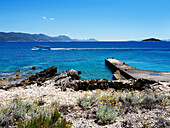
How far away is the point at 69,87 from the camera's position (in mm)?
10734

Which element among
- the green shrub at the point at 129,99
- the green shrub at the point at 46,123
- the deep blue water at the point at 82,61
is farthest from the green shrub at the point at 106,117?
the deep blue water at the point at 82,61

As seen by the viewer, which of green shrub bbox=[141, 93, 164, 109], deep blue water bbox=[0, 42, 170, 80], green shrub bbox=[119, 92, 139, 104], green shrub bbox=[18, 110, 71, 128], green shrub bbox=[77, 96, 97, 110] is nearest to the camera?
green shrub bbox=[18, 110, 71, 128]

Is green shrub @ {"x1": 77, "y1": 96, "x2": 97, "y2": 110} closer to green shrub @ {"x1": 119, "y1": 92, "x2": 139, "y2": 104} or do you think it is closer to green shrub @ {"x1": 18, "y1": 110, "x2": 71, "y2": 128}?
green shrub @ {"x1": 119, "y1": 92, "x2": 139, "y2": 104}

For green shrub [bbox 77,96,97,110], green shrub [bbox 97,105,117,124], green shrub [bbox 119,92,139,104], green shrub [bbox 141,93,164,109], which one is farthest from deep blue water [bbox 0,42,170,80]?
green shrub [bbox 97,105,117,124]

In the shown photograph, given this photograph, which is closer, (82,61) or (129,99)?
(129,99)

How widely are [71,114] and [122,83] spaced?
5.51m

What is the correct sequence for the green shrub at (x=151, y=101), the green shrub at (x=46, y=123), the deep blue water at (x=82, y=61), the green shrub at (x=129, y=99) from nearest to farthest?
the green shrub at (x=46, y=123)
the green shrub at (x=151, y=101)
the green shrub at (x=129, y=99)
the deep blue water at (x=82, y=61)

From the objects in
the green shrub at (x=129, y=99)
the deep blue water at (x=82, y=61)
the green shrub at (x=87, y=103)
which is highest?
the green shrub at (x=129, y=99)

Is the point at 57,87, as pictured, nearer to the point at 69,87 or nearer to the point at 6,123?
the point at 69,87

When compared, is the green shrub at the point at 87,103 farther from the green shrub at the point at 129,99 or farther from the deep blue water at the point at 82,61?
the deep blue water at the point at 82,61

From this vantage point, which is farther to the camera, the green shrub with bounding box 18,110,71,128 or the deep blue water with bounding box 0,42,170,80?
the deep blue water with bounding box 0,42,170,80

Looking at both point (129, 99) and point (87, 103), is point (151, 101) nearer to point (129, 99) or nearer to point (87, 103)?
point (129, 99)

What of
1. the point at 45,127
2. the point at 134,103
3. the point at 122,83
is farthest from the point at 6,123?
the point at 122,83

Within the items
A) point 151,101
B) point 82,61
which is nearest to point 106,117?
point 151,101
